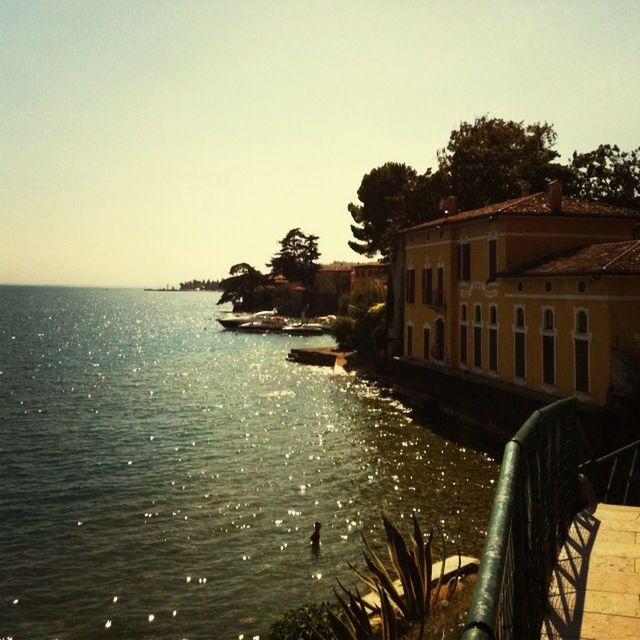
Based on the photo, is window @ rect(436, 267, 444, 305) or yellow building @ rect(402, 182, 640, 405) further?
window @ rect(436, 267, 444, 305)

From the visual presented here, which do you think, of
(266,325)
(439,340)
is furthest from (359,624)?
(266,325)

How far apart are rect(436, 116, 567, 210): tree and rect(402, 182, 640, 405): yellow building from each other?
838cm

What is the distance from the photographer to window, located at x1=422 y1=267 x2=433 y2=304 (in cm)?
3834

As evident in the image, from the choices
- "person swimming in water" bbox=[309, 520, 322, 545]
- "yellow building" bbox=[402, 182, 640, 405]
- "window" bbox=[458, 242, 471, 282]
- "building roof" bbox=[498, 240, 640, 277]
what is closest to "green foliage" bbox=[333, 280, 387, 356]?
"yellow building" bbox=[402, 182, 640, 405]

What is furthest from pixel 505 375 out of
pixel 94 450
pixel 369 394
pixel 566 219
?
pixel 94 450

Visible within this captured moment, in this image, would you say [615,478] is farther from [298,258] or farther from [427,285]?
[298,258]

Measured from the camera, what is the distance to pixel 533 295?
27156mm

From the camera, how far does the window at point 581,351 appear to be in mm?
23609

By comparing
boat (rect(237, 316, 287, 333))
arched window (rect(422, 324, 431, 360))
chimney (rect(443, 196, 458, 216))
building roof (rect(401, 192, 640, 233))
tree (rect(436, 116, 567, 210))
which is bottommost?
boat (rect(237, 316, 287, 333))

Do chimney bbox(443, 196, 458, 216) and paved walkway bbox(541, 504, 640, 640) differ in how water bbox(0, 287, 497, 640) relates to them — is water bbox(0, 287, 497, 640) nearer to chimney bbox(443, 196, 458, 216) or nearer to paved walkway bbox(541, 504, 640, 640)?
paved walkway bbox(541, 504, 640, 640)

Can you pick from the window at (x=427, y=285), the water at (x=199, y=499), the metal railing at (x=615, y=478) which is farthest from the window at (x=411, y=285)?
the metal railing at (x=615, y=478)

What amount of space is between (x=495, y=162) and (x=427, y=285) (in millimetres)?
14123

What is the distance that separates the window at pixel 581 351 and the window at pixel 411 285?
1734cm

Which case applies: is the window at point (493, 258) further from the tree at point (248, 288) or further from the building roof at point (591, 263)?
the tree at point (248, 288)
